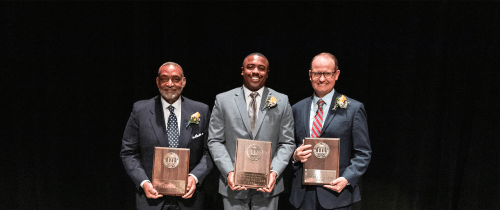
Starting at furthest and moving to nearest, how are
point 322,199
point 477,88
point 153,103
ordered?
point 477,88 < point 153,103 < point 322,199

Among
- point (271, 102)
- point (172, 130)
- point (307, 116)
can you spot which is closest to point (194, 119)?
point (172, 130)

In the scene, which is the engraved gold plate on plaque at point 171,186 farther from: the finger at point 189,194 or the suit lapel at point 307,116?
the suit lapel at point 307,116

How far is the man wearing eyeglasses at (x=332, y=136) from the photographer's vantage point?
2.46 meters

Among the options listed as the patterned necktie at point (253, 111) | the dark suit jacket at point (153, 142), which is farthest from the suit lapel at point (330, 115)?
the dark suit jacket at point (153, 142)

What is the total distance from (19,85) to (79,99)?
74 cm

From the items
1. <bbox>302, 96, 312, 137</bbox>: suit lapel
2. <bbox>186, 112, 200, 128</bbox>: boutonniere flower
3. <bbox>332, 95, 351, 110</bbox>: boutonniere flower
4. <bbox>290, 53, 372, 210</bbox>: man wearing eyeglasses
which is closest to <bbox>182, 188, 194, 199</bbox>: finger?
<bbox>186, 112, 200, 128</bbox>: boutonniere flower

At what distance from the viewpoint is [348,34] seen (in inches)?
145

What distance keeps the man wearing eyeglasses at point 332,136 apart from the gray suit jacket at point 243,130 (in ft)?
0.47

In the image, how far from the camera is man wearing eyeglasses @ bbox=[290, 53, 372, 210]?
96.9 inches

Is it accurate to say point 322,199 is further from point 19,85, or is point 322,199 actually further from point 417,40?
point 19,85

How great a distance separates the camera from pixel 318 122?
257 centimetres

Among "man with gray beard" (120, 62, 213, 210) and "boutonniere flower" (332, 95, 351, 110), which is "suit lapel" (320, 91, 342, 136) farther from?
"man with gray beard" (120, 62, 213, 210)

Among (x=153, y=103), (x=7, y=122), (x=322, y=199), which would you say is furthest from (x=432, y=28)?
(x=7, y=122)

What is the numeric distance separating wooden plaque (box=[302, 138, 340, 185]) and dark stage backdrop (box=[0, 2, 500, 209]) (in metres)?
1.42
